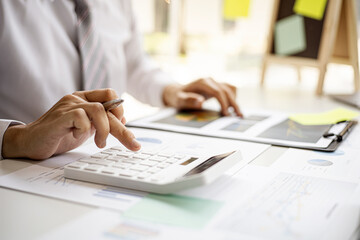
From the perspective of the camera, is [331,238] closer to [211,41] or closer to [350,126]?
[350,126]

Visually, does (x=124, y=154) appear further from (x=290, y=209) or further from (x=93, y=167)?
(x=290, y=209)

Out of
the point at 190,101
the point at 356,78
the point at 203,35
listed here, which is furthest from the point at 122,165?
the point at 203,35

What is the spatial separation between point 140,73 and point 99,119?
2.43 ft

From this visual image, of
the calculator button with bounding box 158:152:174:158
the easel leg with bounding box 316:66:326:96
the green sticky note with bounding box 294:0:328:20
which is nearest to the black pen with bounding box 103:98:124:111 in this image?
the calculator button with bounding box 158:152:174:158

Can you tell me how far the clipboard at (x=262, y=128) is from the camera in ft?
2.57

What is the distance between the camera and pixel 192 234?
42 cm

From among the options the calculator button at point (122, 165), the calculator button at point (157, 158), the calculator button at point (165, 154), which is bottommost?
the calculator button at point (122, 165)

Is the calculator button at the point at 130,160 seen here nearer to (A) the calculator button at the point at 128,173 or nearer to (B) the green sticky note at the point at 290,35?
(A) the calculator button at the point at 128,173

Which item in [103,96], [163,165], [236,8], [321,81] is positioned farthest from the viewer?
[236,8]

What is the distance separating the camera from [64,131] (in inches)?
24.0

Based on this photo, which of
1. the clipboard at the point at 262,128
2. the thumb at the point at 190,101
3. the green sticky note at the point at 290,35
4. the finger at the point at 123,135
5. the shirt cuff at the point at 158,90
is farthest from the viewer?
the green sticky note at the point at 290,35

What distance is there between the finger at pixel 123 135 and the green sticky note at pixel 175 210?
0.44 feet

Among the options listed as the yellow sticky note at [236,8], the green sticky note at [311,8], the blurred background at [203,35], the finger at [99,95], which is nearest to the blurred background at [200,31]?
the blurred background at [203,35]

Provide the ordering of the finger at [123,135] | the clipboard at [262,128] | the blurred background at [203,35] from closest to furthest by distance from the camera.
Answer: the finger at [123,135] < the clipboard at [262,128] < the blurred background at [203,35]
